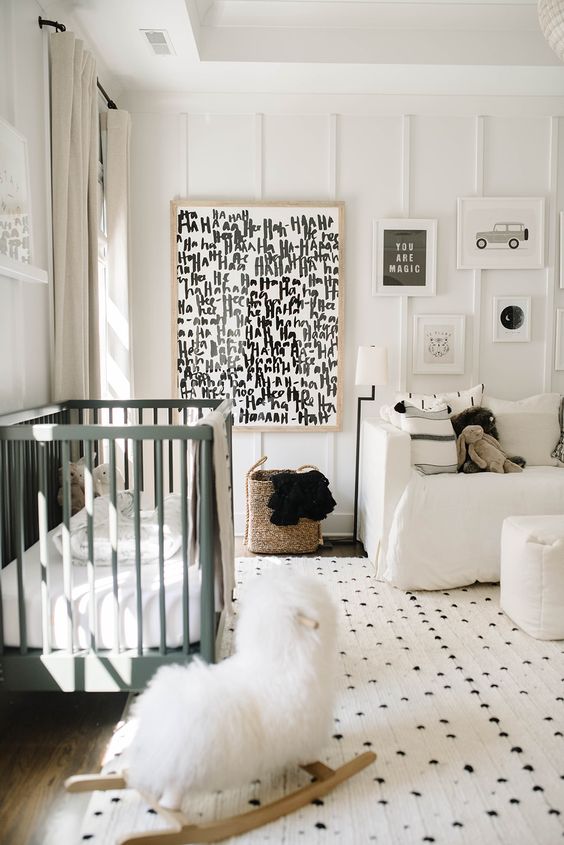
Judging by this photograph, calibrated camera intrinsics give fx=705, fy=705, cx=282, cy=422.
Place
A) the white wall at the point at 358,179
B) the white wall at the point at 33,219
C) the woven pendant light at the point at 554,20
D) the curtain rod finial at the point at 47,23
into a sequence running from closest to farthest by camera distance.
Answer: the woven pendant light at the point at 554,20
the white wall at the point at 33,219
the curtain rod finial at the point at 47,23
the white wall at the point at 358,179

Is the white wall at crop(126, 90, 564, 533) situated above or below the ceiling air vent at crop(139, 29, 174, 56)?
below

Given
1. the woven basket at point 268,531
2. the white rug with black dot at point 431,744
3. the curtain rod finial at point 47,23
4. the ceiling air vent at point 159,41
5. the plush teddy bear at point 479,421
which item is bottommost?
the white rug with black dot at point 431,744

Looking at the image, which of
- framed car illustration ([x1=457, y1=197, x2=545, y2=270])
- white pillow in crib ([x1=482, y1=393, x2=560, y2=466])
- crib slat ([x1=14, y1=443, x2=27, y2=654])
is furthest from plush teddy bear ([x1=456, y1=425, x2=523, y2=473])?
crib slat ([x1=14, y1=443, x2=27, y2=654])

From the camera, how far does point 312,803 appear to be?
172 cm

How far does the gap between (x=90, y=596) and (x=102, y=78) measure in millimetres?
3023

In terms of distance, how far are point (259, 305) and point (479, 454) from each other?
1.55 metres

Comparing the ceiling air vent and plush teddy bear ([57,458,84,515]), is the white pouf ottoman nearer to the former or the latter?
plush teddy bear ([57,458,84,515])

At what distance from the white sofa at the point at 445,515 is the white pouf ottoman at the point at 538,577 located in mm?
429

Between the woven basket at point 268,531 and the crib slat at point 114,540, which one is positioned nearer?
the crib slat at point 114,540

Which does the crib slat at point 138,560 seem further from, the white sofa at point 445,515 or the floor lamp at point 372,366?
the floor lamp at point 372,366

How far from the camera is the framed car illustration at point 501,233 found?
423 cm

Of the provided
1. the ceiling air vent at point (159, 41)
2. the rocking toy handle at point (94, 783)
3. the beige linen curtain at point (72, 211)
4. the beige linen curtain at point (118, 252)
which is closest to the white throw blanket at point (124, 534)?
the rocking toy handle at point (94, 783)

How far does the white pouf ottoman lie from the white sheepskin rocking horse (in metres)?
1.22

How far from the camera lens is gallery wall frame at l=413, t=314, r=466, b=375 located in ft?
14.1
